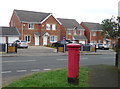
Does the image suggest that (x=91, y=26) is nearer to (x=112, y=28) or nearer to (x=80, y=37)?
(x=80, y=37)

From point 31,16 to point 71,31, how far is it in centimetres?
1355

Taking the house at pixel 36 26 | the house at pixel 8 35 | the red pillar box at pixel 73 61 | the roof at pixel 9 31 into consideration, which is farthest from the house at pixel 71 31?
the red pillar box at pixel 73 61

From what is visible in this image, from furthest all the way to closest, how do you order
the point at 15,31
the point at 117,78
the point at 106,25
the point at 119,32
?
the point at 15,31, the point at 106,25, the point at 119,32, the point at 117,78

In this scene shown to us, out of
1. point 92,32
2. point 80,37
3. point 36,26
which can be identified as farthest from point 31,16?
point 92,32

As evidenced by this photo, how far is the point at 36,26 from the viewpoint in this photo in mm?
49375

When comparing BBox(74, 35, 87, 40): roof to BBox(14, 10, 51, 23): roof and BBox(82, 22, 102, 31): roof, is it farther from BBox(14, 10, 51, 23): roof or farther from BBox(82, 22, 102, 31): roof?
BBox(14, 10, 51, 23): roof

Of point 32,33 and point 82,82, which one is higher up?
point 32,33

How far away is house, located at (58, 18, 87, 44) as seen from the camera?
5759 centimetres

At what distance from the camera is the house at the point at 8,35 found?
4441cm

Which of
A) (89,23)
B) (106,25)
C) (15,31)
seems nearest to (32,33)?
(15,31)

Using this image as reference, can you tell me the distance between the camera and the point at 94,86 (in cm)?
557

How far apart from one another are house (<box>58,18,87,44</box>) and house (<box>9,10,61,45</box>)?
5.78 metres

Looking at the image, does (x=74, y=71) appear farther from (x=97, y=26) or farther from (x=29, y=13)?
(x=97, y=26)

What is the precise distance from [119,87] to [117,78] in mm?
1020
